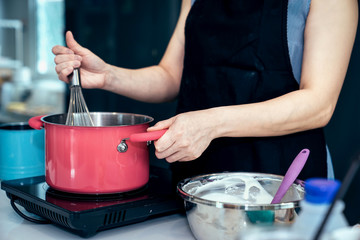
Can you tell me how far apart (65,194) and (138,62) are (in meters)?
1.77

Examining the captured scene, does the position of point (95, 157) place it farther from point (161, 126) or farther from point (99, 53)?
point (99, 53)

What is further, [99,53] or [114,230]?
[99,53]

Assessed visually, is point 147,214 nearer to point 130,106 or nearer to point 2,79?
point 130,106

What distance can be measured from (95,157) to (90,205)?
0.32 ft

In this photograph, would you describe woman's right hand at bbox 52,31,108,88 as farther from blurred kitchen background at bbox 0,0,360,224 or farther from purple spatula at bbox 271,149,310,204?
blurred kitchen background at bbox 0,0,360,224

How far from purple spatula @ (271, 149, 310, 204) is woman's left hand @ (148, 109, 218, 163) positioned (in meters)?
0.20

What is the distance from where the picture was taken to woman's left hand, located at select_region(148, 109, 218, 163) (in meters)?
0.93

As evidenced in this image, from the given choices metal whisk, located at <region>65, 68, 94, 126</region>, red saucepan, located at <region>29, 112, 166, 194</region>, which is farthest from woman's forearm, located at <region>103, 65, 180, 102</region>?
red saucepan, located at <region>29, 112, 166, 194</region>

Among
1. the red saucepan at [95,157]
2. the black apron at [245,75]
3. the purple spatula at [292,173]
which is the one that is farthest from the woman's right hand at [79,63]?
the purple spatula at [292,173]

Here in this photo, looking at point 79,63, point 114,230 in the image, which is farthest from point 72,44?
point 114,230

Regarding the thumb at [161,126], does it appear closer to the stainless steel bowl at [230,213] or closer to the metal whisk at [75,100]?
the stainless steel bowl at [230,213]

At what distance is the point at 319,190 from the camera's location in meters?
0.50

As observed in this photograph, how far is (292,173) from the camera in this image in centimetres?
86

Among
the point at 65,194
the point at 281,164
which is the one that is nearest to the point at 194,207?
the point at 65,194
